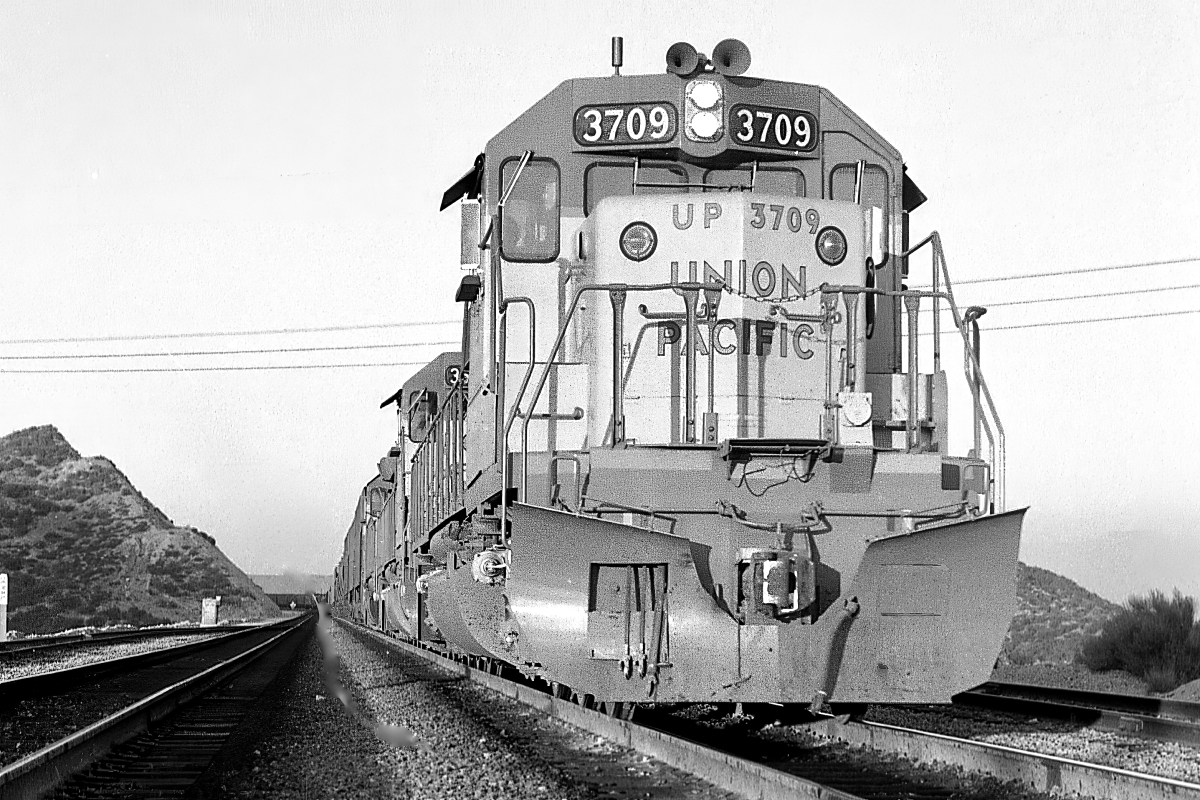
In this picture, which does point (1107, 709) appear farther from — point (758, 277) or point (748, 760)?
point (748, 760)

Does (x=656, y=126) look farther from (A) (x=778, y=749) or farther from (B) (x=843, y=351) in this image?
(A) (x=778, y=749)

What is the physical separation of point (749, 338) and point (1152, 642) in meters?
10.4

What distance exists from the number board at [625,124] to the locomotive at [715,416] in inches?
0.7

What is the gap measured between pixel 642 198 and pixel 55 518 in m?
68.3

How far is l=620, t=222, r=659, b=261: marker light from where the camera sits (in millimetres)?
8086

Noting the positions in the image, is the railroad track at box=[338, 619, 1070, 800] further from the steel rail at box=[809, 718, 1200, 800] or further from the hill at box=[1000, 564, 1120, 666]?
the hill at box=[1000, 564, 1120, 666]

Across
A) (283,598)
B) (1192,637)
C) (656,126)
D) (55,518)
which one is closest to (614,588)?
(656,126)

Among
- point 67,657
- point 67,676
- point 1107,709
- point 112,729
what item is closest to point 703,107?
point 112,729

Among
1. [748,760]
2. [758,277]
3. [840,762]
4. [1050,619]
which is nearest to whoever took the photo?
[748,760]

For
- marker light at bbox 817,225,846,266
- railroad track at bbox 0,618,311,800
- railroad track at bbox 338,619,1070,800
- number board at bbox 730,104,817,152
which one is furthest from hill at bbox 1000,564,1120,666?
railroad track at bbox 0,618,311,800

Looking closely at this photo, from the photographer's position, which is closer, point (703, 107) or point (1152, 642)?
point (703, 107)

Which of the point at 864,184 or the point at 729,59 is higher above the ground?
the point at 729,59

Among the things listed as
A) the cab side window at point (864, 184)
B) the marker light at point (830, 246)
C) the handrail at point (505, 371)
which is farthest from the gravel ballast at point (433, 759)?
the cab side window at point (864, 184)

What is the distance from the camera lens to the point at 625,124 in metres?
8.34
